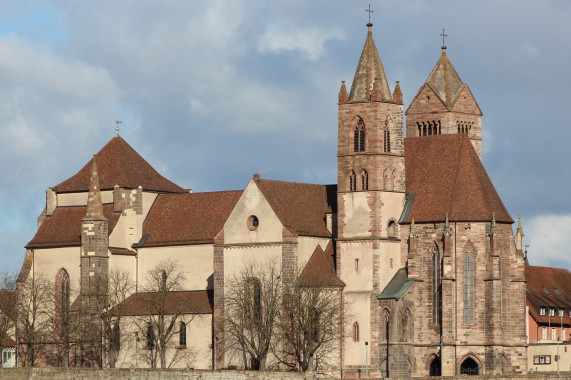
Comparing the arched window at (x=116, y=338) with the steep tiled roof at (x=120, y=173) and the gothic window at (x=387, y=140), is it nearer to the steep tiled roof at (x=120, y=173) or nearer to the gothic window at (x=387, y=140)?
the steep tiled roof at (x=120, y=173)

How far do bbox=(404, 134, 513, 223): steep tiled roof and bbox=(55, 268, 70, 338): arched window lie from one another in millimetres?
27009

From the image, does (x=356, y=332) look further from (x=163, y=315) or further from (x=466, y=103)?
(x=466, y=103)

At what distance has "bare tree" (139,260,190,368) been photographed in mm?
119625

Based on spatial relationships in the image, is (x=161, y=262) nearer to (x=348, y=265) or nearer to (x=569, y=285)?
(x=348, y=265)

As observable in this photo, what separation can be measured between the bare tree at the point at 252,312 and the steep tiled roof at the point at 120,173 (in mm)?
15505

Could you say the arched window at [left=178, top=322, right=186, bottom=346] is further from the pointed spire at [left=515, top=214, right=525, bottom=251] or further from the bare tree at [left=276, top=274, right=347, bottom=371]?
the pointed spire at [left=515, top=214, right=525, bottom=251]

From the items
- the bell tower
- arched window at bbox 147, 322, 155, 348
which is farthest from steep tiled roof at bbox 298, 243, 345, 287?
arched window at bbox 147, 322, 155, 348

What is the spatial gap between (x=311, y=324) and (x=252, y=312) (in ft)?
17.6

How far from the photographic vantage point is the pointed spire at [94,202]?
125062 mm

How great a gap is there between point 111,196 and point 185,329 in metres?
13.8

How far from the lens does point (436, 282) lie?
380 feet

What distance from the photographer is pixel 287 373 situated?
10462 cm

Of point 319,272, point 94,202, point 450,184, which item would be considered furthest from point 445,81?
point 94,202

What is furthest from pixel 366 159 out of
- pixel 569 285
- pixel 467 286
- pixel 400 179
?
pixel 569 285
